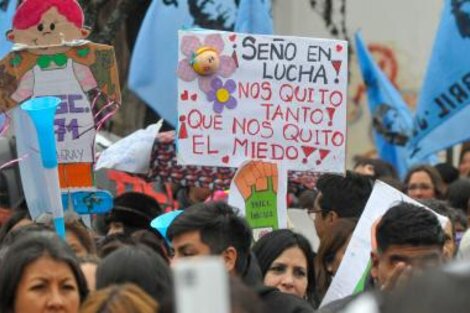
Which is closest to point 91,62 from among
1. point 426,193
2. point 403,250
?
Answer: point 403,250

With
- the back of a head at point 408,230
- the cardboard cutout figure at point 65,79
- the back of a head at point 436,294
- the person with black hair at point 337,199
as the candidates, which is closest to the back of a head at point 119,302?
the back of a head at point 408,230

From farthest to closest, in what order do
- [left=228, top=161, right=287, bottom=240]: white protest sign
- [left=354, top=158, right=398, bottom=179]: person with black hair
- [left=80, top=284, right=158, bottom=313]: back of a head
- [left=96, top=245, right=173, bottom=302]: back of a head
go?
[left=354, top=158, right=398, bottom=179]: person with black hair
[left=228, top=161, right=287, bottom=240]: white protest sign
[left=96, top=245, right=173, bottom=302]: back of a head
[left=80, top=284, right=158, bottom=313]: back of a head

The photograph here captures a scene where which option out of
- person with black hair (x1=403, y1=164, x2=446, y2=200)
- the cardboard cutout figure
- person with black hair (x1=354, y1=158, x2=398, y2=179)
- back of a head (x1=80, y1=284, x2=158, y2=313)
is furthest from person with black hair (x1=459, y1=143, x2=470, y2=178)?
back of a head (x1=80, y1=284, x2=158, y2=313)

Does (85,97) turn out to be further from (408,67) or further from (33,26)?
(408,67)

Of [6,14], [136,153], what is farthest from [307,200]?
[6,14]

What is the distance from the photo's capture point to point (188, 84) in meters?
7.53

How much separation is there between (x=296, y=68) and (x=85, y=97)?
1258 millimetres

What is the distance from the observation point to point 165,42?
10.2m

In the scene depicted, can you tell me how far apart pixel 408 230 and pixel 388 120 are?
27.4ft

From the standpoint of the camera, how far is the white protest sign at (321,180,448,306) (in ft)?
20.3

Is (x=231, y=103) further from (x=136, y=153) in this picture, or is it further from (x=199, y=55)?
(x=136, y=153)

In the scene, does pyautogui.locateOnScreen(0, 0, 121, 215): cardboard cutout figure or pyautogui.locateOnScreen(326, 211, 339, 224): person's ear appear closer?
pyautogui.locateOnScreen(0, 0, 121, 215): cardboard cutout figure

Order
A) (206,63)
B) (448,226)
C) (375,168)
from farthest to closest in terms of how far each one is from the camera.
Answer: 1. (375,168)
2. (206,63)
3. (448,226)

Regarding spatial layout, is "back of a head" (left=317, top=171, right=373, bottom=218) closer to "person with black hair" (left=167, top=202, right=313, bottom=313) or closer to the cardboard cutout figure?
the cardboard cutout figure
